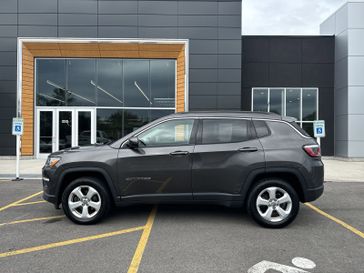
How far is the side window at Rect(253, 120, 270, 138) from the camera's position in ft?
16.2

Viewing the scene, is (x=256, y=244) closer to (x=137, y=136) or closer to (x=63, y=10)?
(x=137, y=136)

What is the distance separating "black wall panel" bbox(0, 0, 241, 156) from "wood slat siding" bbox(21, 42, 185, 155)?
51 cm

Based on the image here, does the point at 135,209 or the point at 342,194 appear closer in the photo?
the point at 135,209

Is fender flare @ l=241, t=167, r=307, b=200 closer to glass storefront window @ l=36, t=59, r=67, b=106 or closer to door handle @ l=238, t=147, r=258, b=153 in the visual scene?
door handle @ l=238, t=147, r=258, b=153

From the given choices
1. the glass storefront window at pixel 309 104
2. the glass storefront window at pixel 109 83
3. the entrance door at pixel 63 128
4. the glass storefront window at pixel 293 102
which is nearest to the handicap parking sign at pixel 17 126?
the entrance door at pixel 63 128

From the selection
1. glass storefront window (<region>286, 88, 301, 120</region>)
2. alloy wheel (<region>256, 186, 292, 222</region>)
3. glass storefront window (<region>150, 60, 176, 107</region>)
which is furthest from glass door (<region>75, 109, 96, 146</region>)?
alloy wheel (<region>256, 186, 292, 222</region>)

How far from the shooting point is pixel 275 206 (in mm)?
4746

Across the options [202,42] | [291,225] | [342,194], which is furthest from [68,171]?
[202,42]

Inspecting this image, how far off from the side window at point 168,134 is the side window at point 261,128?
1096mm

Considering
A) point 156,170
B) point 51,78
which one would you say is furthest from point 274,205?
point 51,78

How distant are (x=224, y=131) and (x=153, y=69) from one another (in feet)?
39.8

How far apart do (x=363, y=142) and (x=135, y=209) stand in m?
14.6

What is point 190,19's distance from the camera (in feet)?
49.9

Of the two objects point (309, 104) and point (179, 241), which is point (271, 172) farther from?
point (309, 104)
